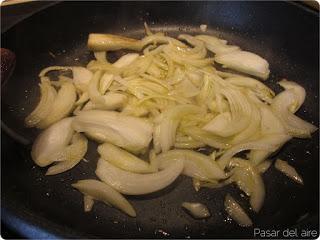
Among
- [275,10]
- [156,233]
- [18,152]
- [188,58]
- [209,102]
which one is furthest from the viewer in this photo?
[275,10]

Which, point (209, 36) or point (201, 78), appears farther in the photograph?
point (209, 36)

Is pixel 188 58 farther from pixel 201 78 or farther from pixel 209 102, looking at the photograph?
pixel 209 102

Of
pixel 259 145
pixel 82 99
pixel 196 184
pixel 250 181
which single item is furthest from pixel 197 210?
pixel 82 99

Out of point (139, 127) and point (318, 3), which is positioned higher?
point (318, 3)

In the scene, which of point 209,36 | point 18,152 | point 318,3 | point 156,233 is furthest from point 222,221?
point 318,3

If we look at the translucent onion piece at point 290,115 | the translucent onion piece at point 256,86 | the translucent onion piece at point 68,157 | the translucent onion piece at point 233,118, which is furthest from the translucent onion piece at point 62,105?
the translucent onion piece at point 290,115

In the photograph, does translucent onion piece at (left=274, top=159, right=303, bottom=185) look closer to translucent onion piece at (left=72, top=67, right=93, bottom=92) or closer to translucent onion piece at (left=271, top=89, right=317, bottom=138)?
translucent onion piece at (left=271, top=89, right=317, bottom=138)

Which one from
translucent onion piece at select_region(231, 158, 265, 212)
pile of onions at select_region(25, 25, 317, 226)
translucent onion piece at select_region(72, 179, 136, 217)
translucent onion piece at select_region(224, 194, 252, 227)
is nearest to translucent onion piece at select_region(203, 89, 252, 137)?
pile of onions at select_region(25, 25, 317, 226)
